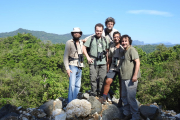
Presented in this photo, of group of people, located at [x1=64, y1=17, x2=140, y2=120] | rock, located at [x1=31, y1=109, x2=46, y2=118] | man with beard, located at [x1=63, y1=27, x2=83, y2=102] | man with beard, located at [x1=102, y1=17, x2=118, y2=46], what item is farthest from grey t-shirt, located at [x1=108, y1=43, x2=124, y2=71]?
rock, located at [x1=31, y1=109, x2=46, y2=118]

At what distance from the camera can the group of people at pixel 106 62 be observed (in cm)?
366

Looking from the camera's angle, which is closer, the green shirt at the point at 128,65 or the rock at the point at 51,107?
the green shirt at the point at 128,65

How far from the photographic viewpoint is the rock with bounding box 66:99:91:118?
12.7ft

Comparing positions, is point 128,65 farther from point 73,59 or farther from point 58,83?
point 58,83

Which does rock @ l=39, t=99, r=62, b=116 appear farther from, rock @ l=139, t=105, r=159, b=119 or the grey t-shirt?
rock @ l=139, t=105, r=159, b=119

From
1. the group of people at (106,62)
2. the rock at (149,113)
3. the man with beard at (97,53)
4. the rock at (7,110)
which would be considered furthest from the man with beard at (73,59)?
the rock at (149,113)

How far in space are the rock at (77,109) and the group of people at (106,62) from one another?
0.28 meters

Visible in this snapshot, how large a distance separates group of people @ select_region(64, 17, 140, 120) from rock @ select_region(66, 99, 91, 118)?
278mm

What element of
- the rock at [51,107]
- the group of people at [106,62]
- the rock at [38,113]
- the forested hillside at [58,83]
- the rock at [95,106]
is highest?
the group of people at [106,62]

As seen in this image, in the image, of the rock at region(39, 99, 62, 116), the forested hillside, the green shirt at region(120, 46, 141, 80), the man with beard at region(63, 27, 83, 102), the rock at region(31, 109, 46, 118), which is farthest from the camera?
the forested hillside

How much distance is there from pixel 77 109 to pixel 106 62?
1.67 meters

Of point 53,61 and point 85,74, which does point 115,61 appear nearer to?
point 85,74

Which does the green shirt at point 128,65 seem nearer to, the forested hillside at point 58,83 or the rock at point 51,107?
the rock at point 51,107

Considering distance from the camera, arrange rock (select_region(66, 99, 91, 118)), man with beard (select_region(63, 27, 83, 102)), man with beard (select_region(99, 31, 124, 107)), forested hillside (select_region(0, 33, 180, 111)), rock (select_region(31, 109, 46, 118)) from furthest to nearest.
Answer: forested hillside (select_region(0, 33, 180, 111))
rock (select_region(31, 109, 46, 118))
man with beard (select_region(99, 31, 124, 107))
man with beard (select_region(63, 27, 83, 102))
rock (select_region(66, 99, 91, 118))
